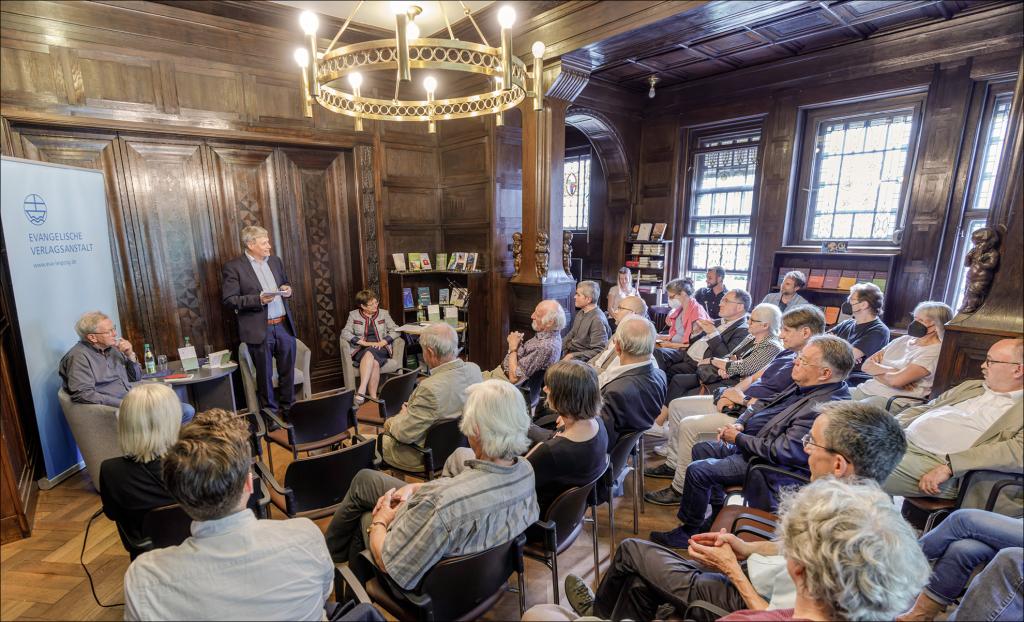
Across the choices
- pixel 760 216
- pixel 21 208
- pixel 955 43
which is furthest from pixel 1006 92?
pixel 21 208

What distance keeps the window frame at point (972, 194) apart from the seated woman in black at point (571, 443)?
4.68 meters

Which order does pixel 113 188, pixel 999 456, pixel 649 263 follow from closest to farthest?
pixel 999 456 → pixel 113 188 → pixel 649 263

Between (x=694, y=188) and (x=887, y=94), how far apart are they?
218cm

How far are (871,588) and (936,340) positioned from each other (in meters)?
2.59

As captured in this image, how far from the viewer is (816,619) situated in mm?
1034

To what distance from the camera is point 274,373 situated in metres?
4.36

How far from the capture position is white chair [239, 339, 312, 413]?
4.11m

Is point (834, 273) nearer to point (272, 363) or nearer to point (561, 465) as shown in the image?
point (561, 465)

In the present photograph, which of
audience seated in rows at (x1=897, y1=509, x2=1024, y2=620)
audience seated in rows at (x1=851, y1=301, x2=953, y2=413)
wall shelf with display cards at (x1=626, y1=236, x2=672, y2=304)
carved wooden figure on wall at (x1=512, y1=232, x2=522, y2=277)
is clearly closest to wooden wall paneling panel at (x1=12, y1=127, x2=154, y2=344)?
carved wooden figure on wall at (x1=512, y1=232, x2=522, y2=277)

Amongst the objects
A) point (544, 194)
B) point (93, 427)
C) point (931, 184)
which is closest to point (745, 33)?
point (931, 184)

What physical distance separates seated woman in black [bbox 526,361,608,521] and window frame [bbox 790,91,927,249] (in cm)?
483

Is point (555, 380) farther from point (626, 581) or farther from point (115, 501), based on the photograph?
point (115, 501)

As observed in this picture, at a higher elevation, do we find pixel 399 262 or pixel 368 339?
pixel 399 262

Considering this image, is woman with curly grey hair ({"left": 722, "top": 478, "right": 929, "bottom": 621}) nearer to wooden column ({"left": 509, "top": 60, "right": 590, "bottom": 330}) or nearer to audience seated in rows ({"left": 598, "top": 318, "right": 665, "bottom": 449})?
audience seated in rows ({"left": 598, "top": 318, "right": 665, "bottom": 449})
